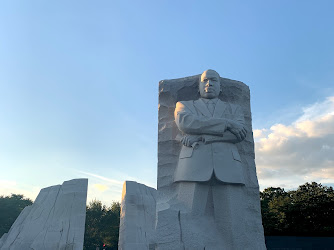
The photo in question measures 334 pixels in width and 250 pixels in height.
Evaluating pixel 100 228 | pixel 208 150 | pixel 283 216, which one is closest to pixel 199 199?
pixel 208 150

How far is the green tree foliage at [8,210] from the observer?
995 inches

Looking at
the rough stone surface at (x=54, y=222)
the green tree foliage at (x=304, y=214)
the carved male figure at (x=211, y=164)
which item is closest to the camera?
→ the carved male figure at (x=211, y=164)

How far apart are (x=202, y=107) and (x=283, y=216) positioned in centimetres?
1908

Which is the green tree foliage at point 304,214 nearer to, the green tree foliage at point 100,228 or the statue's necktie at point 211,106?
the green tree foliage at point 100,228

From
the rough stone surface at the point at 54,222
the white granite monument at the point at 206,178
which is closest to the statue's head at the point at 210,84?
the white granite monument at the point at 206,178

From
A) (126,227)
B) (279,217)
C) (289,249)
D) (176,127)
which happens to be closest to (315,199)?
(279,217)

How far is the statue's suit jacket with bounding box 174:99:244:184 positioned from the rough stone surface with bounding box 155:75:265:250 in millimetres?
196

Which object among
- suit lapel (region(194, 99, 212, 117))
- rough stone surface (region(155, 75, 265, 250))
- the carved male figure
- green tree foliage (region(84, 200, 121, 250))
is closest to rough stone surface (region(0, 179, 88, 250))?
rough stone surface (region(155, 75, 265, 250))

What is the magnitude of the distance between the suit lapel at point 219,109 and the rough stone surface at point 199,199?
0.45 meters

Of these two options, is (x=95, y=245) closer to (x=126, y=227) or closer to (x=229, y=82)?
(x=126, y=227)

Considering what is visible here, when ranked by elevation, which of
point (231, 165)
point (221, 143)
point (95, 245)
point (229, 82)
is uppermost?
point (229, 82)

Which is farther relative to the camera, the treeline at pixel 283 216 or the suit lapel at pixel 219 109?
the treeline at pixel 283 216

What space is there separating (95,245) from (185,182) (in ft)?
83.6

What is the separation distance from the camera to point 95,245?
26.9 metres
